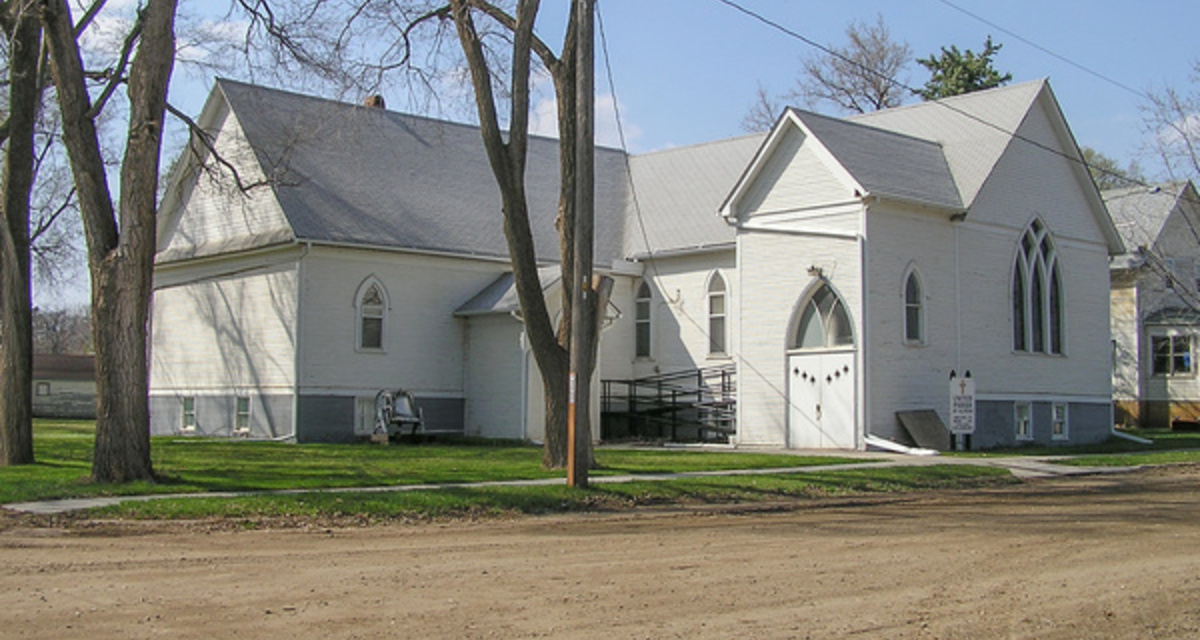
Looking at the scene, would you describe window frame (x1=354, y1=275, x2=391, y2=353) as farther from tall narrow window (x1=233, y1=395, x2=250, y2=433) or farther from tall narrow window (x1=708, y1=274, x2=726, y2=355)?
tall narrow window (x1=708, y1=274, x2=726, y2=355)

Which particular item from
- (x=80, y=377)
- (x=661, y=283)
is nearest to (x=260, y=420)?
(x=661, y=283)

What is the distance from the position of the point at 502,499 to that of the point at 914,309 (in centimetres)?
1533

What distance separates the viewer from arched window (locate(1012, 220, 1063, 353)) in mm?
32062

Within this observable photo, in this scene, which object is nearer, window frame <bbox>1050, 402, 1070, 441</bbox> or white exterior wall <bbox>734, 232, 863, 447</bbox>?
white exterior wall <bbox>734, 232, 863, 447</bbox>

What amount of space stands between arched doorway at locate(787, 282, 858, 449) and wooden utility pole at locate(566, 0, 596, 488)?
11.2 meters

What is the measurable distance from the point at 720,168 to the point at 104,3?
1898 cm

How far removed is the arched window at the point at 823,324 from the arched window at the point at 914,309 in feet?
5.06

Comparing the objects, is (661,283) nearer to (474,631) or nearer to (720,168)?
(720,168)

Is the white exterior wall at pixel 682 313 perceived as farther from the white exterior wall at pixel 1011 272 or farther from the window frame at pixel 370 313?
the window frame at pixel 370 313

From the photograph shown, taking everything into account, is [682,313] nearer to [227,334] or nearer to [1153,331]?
[227,334]

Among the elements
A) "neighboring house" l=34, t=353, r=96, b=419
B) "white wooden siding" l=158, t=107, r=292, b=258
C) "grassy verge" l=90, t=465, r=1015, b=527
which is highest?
"white wooden siding" l=158, t=107, r=292, b=258

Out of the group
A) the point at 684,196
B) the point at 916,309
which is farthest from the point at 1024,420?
the point at 684,196

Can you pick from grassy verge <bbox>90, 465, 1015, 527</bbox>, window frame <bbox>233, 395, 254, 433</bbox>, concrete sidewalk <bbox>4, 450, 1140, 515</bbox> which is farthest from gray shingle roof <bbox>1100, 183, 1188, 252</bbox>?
window frame <bbox>233, 395, 254, 433</bbox>

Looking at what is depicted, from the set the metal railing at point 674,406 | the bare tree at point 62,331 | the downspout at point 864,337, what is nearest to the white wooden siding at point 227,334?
the metal railing at point 674,406
